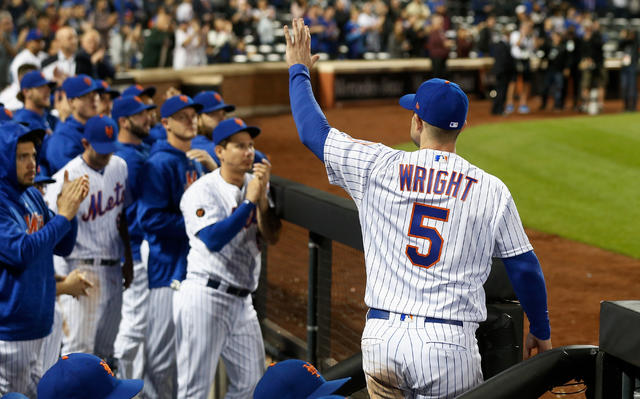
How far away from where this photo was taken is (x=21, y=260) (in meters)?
4.12

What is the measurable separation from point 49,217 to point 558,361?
2.89 meters

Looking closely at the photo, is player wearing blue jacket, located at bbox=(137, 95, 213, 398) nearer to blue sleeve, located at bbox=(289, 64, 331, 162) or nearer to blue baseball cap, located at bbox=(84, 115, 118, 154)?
blue baseball cap, located at bbox=(84, 115, 118, 154)

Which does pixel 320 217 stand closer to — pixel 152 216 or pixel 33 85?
pixel 152 216

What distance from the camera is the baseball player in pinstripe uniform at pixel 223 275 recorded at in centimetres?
482

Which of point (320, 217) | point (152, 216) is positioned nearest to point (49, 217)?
point (152, 216)

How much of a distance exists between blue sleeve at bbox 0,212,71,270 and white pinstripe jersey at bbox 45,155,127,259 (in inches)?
54.5

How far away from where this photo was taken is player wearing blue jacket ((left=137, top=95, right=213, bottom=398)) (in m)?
5.46

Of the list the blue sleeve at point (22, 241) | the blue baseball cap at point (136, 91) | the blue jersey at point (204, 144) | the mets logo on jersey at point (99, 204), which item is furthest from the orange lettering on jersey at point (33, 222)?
the blue baseball cap at point (136, 91)

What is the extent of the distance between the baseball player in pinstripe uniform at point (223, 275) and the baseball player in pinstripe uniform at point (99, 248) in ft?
2.94

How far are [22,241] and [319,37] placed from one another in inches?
791

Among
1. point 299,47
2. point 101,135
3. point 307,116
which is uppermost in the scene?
point 299,47

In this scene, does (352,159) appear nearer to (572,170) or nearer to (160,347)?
(160,347)

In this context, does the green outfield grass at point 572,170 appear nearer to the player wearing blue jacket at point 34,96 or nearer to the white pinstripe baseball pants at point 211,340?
the white pinstripe baseball pants at point 211,340

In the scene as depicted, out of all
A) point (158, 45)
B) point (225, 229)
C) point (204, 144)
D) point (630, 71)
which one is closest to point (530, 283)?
point (225, 229)
